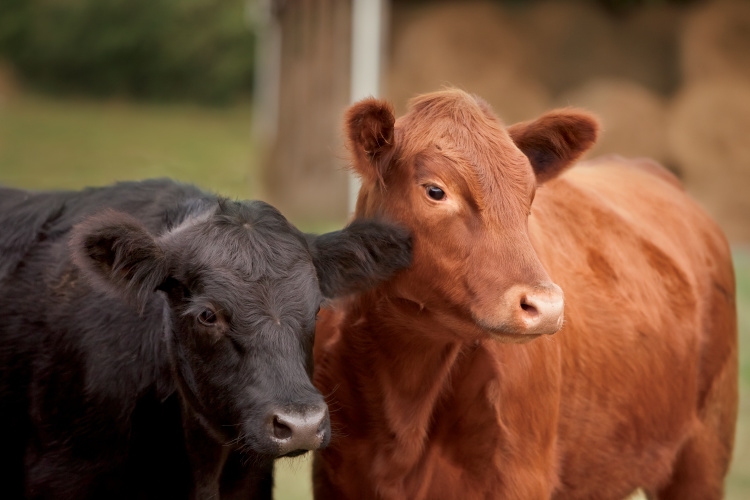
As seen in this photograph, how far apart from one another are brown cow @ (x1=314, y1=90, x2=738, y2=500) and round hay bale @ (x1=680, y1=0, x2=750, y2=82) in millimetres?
9808

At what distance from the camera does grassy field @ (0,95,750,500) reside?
21.3m

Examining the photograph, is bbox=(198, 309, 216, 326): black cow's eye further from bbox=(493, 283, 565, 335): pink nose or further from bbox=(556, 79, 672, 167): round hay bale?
bbox=(556, 79, 672, 167): round hay bale

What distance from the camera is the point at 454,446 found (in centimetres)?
444

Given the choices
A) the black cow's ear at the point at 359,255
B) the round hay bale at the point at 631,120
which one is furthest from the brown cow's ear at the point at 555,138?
the round hay bale at the point at 631,120

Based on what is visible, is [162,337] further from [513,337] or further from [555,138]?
[555,138]

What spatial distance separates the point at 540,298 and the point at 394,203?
2.67 ft

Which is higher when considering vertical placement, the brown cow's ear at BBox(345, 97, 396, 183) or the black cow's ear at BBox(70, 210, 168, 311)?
the brown cow's ear at BBox(345, 97, 396, 183)

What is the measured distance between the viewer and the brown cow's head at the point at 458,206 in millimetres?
3830

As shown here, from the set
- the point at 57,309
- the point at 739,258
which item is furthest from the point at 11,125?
the point at 57,309

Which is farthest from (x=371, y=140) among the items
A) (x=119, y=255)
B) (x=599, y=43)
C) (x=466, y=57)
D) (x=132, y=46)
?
(x=132, y=46)

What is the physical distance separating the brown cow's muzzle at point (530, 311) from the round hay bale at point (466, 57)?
10713mm

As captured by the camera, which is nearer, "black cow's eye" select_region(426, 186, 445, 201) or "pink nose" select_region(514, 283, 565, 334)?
"pink nose" select_region(514, 283, 565, 334)

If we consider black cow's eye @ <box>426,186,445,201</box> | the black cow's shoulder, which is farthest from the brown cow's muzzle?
the black cow's shoulder

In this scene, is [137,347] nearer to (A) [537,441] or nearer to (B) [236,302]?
(B) [236,302]
